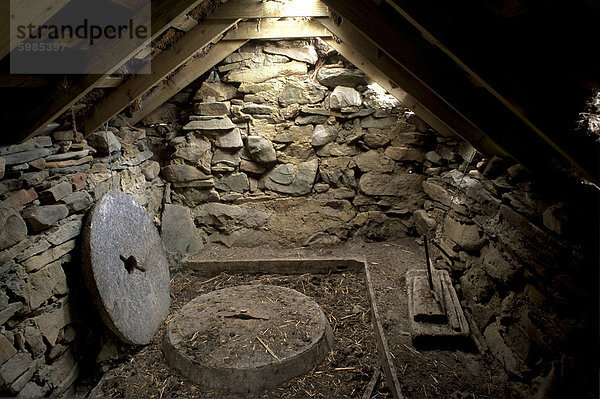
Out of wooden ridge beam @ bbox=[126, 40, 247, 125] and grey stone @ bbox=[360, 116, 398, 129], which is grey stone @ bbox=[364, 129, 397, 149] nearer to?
grey stone @ bbox=[360, 116, 398, 129]

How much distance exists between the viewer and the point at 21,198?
2369 millimetres

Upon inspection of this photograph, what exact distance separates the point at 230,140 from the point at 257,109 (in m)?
0.48

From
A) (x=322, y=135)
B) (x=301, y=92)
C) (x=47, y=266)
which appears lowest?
(x=47, y=266)

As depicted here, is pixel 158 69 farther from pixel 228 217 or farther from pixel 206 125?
pixel 228 217

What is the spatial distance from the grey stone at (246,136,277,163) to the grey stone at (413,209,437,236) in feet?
6.00

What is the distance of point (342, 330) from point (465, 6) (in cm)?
253

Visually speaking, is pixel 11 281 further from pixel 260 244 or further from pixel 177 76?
pixel 260 244

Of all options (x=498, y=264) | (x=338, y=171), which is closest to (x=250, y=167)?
(x=338, y=171)

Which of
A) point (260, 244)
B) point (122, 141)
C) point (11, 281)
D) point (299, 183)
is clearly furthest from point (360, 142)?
point (11, 281)

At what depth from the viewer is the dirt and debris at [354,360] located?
7.77ft

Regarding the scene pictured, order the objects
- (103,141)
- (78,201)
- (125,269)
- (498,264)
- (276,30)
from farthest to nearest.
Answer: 1. (276,30)
2. (103,141)
3. (125,269)
4. (78,201)
5. (498,264)

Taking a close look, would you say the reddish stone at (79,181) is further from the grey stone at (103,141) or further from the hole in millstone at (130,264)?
the hole in millstone at (130,264)

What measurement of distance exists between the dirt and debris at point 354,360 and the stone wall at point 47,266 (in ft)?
1.15

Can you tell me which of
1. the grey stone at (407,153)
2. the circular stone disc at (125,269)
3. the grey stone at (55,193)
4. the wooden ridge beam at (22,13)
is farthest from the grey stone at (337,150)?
the wooden ridge beam at (22,13)
